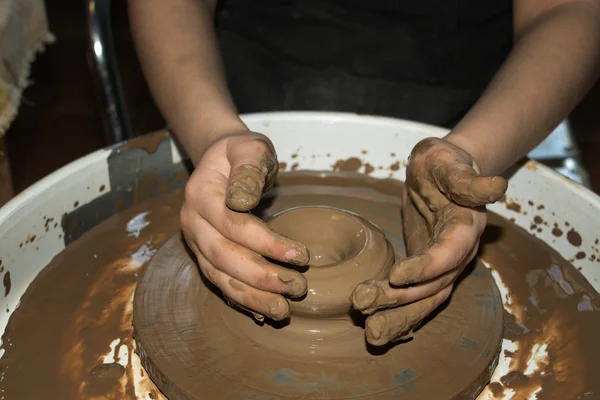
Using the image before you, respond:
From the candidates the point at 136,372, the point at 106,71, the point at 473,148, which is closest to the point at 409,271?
the point at 473,148

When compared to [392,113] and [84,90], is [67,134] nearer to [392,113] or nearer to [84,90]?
[84,90]

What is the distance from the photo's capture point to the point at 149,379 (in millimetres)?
1024

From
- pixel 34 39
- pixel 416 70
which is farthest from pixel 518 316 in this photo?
pixel 34 39

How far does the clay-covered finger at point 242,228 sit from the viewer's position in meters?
0.89

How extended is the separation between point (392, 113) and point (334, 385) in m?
0.89

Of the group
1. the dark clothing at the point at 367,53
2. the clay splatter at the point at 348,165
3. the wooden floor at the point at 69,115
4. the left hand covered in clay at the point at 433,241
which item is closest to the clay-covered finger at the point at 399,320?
the left hand covered in clay at the point at 433,241

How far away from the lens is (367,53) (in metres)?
1.57

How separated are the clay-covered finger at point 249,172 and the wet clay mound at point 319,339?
0.14 metres

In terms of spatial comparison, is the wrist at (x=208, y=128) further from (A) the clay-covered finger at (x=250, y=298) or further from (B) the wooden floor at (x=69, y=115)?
(B) the wooden floor at (x=69, y=115)

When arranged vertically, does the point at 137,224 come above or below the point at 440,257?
below

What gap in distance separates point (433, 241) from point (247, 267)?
258 mm

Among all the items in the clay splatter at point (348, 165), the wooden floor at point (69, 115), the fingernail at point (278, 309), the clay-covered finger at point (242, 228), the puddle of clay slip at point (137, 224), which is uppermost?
the clay-covered finger at point (242, 228)

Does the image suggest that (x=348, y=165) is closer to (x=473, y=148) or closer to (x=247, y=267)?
(x=473, y=148)

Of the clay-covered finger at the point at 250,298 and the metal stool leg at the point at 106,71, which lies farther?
the metal stool leg at the point at 106,71
